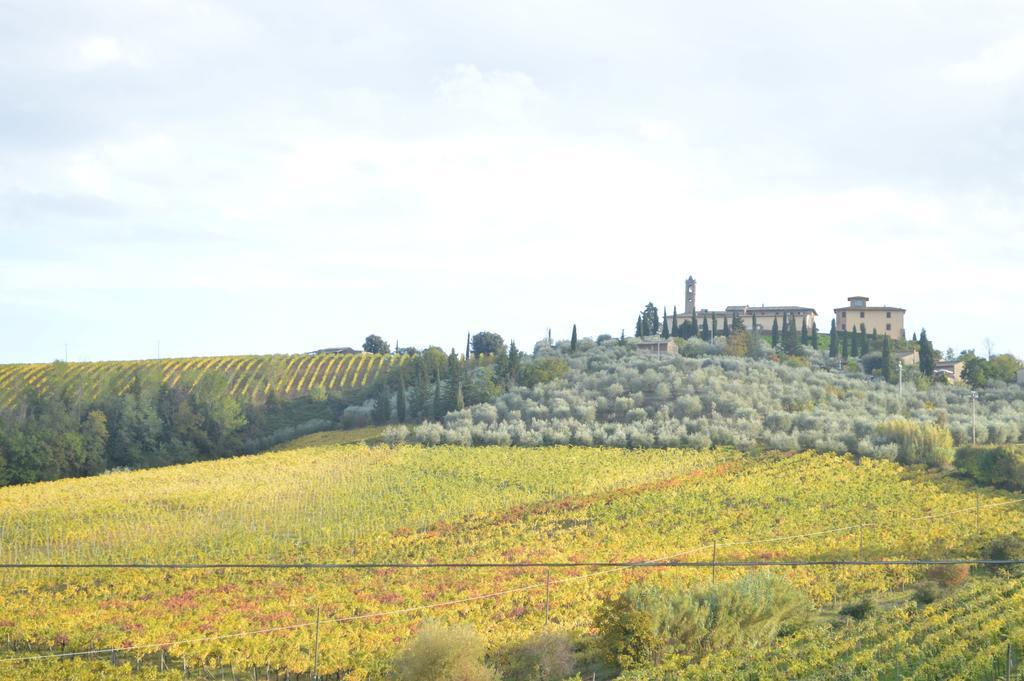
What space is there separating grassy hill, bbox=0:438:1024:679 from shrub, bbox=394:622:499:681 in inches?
111

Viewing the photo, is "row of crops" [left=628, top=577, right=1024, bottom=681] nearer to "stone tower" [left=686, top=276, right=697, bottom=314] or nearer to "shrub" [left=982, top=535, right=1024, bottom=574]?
"shrub" [left=982, top=535, right=1024, bottom=574]

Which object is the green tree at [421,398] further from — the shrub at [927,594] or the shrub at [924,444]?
the shrub at [927,594]

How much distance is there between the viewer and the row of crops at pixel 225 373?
102125mm

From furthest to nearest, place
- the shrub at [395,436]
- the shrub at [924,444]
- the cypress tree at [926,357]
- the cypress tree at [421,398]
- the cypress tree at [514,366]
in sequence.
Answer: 1. the cypress tree at [926,357]
2. the cypress tree at [514,366]
3. the cypress tree at [421,398]
4. the shrub at [395,436]
5. the shrub at [924,444]

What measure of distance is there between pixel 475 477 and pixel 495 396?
27.3m

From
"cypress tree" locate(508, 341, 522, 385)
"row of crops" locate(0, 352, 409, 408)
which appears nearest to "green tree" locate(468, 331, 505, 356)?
"row of crops" locate(0, 352, 409, 408)

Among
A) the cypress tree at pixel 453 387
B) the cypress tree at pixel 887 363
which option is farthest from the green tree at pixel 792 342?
the cypress tree at pixel 453 387

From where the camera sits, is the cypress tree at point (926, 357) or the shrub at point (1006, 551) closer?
the shrub at point (1006, 551)

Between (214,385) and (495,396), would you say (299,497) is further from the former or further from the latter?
(214,385)

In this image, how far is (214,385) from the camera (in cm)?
9475

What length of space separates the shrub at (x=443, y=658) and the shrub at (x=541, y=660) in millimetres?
2533

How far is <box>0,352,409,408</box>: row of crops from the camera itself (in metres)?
102

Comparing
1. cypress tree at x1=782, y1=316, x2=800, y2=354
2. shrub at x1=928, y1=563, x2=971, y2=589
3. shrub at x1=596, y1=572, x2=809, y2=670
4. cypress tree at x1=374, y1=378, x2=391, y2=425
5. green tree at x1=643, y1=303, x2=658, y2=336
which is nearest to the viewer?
shrub at x1=596, y1=572, x2=809, y2=670

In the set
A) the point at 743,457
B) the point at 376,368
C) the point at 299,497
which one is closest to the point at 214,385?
the point at 376,368
